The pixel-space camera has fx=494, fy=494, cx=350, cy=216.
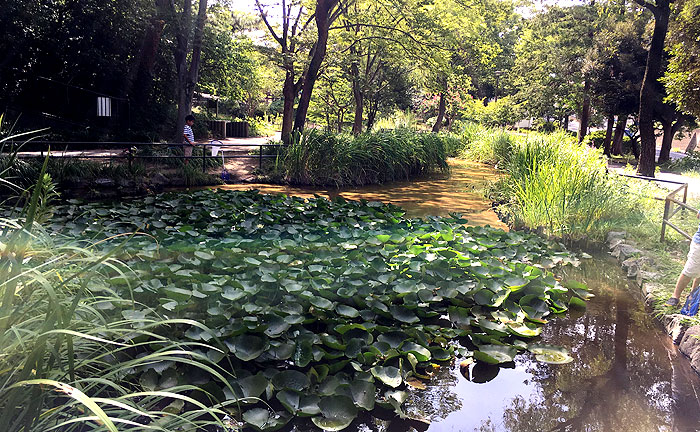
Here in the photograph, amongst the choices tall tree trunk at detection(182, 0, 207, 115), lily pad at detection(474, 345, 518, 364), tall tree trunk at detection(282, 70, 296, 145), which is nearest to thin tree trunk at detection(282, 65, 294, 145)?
tall tree trunk at detection(282, 70, 296, 145)

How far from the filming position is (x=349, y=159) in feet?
39.2

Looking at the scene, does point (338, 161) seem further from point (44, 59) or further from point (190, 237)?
point (44, 59)

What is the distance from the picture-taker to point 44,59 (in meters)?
15.9

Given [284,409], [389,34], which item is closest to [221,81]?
[389,34]

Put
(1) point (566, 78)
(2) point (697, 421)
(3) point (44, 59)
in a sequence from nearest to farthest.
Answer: (2) point (697, 421) → (3) point (44, 59) → (1) point (566, 78)

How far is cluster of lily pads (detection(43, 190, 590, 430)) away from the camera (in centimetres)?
294

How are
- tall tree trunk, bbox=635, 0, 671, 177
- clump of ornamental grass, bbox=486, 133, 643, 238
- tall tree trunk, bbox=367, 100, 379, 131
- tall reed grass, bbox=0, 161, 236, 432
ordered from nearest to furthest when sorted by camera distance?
tall reed grass, bbox=0, 161, 236, 432 → clump of ornamental grass, bbox=486, 133, 643, 238 → tall tree trunk, bbox=635, 0, 671, 177 → tall tree trunk, bbox=367, 100, 379, 131

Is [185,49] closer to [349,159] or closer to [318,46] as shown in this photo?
[318,46]

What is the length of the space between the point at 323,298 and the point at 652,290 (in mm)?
3487

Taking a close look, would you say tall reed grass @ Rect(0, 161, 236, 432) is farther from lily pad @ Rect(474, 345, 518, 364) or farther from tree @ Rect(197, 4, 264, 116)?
tree @ Rect(197, 4, 264, 116)

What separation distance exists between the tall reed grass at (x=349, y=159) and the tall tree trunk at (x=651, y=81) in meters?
5.93

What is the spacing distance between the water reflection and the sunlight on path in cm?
402

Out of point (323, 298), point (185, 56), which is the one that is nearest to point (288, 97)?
point (185, 56)

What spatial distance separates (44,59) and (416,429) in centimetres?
1774
